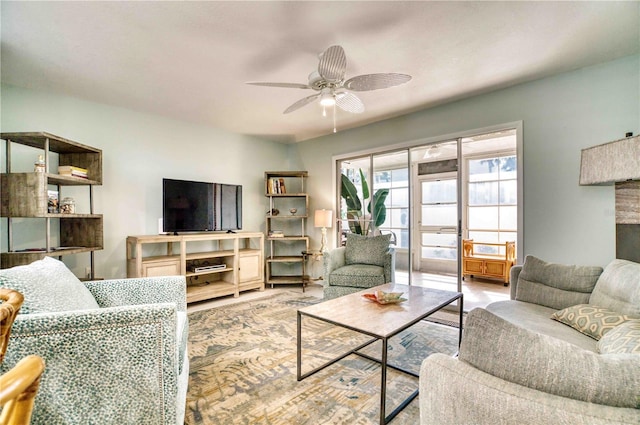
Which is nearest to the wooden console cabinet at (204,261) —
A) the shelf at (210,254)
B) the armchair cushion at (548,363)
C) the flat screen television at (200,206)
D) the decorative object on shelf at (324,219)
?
the shelf at (210,254)

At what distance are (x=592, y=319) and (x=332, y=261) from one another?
2.45m

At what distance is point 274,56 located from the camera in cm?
241

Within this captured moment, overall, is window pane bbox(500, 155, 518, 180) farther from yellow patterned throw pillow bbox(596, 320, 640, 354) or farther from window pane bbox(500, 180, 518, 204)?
yellow patterned throw pillow bbox(596, 320, 640, 354)

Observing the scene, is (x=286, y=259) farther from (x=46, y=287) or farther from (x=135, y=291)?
(x=46, y=287)

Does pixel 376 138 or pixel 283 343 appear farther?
pixel 376 138

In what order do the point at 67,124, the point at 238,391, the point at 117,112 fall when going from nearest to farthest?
the point at 238,391 < the point at 67,124 < the point at 117,112

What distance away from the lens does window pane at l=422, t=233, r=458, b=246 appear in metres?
4.25

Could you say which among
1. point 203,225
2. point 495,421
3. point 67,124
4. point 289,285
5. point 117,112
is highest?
point 117,112

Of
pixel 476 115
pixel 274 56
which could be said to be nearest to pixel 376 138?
pixel 476 115

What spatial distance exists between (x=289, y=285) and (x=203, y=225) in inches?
68.2

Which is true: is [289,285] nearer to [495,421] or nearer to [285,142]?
[285,142]

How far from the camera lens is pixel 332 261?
3648 millimetres

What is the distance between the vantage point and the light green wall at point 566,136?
2535 millimetres

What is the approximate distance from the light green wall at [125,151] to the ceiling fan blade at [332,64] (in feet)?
9.39
